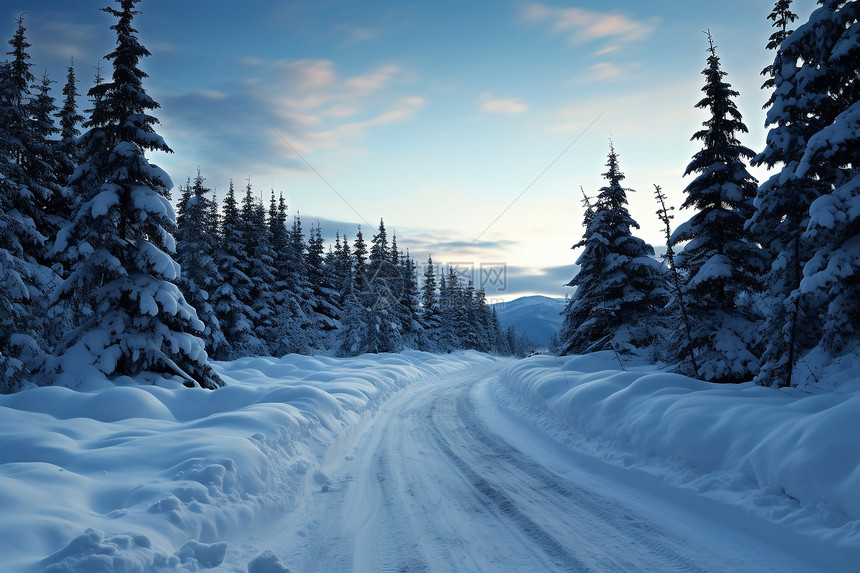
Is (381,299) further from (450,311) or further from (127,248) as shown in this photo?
(127,248)

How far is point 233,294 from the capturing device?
1246 inches

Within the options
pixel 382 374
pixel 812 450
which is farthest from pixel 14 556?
pixel 382 374

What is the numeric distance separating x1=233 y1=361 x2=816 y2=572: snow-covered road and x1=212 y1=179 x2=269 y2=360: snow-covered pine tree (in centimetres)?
2529

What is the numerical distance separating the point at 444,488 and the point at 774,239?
39.7 ft

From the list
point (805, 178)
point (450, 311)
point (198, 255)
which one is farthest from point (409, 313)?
point (805, 178)

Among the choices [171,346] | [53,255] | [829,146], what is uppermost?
[829,146]

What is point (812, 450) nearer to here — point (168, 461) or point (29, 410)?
point (168, 461)

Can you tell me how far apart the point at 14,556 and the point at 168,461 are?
272 cm

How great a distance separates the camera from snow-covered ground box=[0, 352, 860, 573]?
13.8 feet

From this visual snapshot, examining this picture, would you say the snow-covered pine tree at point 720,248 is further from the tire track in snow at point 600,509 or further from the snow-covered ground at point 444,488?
the tire track in snow at point 600,509

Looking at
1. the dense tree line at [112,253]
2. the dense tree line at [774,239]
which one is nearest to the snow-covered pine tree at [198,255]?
the dense tree line at [112,253]

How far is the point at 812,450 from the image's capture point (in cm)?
477

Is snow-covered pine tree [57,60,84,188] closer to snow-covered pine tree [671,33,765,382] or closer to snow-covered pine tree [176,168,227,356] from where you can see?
snow-covered pine tree [176,168,227,356]

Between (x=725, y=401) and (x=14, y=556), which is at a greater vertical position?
(x=725, y=401)
